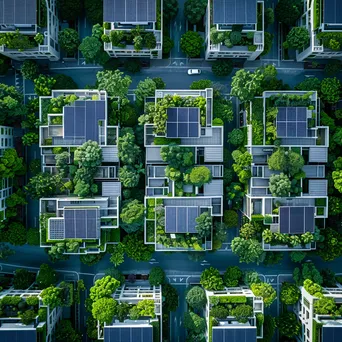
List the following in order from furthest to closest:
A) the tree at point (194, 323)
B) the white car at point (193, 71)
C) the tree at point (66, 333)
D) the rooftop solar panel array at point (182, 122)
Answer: the white car at point (193, 71) < the tree at point (66, 333) < the tree at point (194, 323) < the rooftop solar panel array at point (182, 122)

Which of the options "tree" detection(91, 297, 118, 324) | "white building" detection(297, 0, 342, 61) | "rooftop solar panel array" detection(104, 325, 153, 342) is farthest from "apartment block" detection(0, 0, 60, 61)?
"rooftop solar panel array" detection(104, 325, 153, 342)

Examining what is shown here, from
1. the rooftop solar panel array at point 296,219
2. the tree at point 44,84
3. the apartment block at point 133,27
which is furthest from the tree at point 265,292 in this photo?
the tree at point 44,84

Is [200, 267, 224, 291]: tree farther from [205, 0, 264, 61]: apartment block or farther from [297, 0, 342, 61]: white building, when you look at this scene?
[297, 0, 342, 61]: white building

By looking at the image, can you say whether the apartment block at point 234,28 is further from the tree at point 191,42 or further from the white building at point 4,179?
the white building at point 4,179

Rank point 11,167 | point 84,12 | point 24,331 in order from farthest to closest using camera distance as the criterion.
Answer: point 84,12 < point 11,167 < point 24,331

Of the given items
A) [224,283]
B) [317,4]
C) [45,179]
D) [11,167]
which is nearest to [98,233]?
[45,179]

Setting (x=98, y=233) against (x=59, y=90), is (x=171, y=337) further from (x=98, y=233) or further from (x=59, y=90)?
(x=59, y=90)
